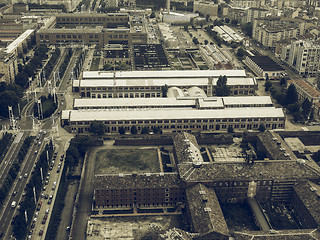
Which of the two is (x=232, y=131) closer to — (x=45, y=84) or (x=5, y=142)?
(x=5, y=142)

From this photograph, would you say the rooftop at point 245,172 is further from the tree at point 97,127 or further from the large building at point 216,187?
the tree at point 97,127

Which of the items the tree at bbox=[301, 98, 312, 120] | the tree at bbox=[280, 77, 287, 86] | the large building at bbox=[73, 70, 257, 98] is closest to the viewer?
the tree at bbox=[301, 98, 312, 120]

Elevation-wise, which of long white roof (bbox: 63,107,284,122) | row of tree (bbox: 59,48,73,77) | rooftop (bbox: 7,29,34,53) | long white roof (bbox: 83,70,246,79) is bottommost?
long white roof (bbox: 63,107,284,122)

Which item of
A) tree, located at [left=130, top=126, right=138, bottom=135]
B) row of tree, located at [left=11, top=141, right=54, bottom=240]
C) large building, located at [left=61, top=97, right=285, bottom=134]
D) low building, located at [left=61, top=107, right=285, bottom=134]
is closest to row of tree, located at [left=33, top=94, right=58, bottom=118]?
large building, located at [left=61, top=97, right=285, bottom=134]

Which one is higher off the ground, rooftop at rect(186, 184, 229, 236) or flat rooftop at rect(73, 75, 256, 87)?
flat rooftop at rect(73, 75, 256, 87)

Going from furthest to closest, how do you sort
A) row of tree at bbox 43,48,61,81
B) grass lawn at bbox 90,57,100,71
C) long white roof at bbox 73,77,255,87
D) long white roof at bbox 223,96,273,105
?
grass lawn at bbox 90,57,100,71, row of tree at bbox 43,48,61,81, long white roof at bbox 73,77,255,87, long white roof at bbox 223,96,273,105

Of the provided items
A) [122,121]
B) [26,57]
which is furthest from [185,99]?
[26,57]

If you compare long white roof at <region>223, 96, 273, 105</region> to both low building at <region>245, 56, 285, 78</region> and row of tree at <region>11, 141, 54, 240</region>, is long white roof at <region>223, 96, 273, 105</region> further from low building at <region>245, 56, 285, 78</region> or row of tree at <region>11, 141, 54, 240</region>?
row of tree at <region>11, 141, 54, 240</region>
